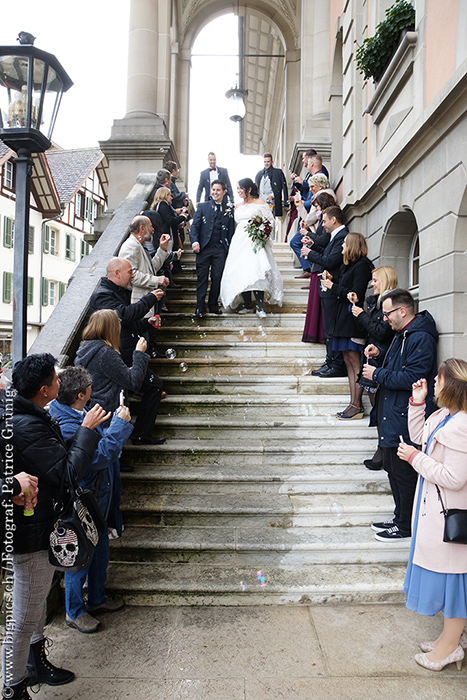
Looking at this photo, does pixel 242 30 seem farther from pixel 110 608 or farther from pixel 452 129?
pixel 110 608

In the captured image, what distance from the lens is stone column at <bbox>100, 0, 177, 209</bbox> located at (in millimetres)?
11055

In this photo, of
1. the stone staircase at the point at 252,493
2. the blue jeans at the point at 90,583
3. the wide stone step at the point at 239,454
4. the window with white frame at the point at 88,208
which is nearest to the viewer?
the blue jeans at the point at 90,583

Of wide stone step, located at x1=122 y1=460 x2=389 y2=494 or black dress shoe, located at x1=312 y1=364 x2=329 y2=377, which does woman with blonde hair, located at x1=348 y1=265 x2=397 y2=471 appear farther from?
black dress shoe, located at x1=312 y1=364 x2=329 y2=377

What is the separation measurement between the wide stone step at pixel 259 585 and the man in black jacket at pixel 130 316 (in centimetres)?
157

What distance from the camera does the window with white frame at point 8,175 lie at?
26500 millimetres

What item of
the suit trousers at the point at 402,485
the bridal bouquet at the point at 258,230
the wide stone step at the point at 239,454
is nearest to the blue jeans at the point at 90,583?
the wide stone step at the point at 239,454

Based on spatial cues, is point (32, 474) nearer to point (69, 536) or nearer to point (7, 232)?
point (69, 536)

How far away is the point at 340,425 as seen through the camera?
18.6 ft

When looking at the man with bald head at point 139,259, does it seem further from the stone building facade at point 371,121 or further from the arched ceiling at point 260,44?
the arched ceiling at point 260,44

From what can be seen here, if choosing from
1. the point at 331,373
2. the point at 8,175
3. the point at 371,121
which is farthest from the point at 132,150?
the point at 8,175

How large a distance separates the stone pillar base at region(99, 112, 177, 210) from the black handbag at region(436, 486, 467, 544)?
9.59m

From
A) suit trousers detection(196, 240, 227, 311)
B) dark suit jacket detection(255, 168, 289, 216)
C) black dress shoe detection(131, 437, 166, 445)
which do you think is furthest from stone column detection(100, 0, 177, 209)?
black dress shoe detection(131, 437, 166, 445)

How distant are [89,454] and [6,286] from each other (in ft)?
88.5

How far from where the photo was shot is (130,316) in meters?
5.07
